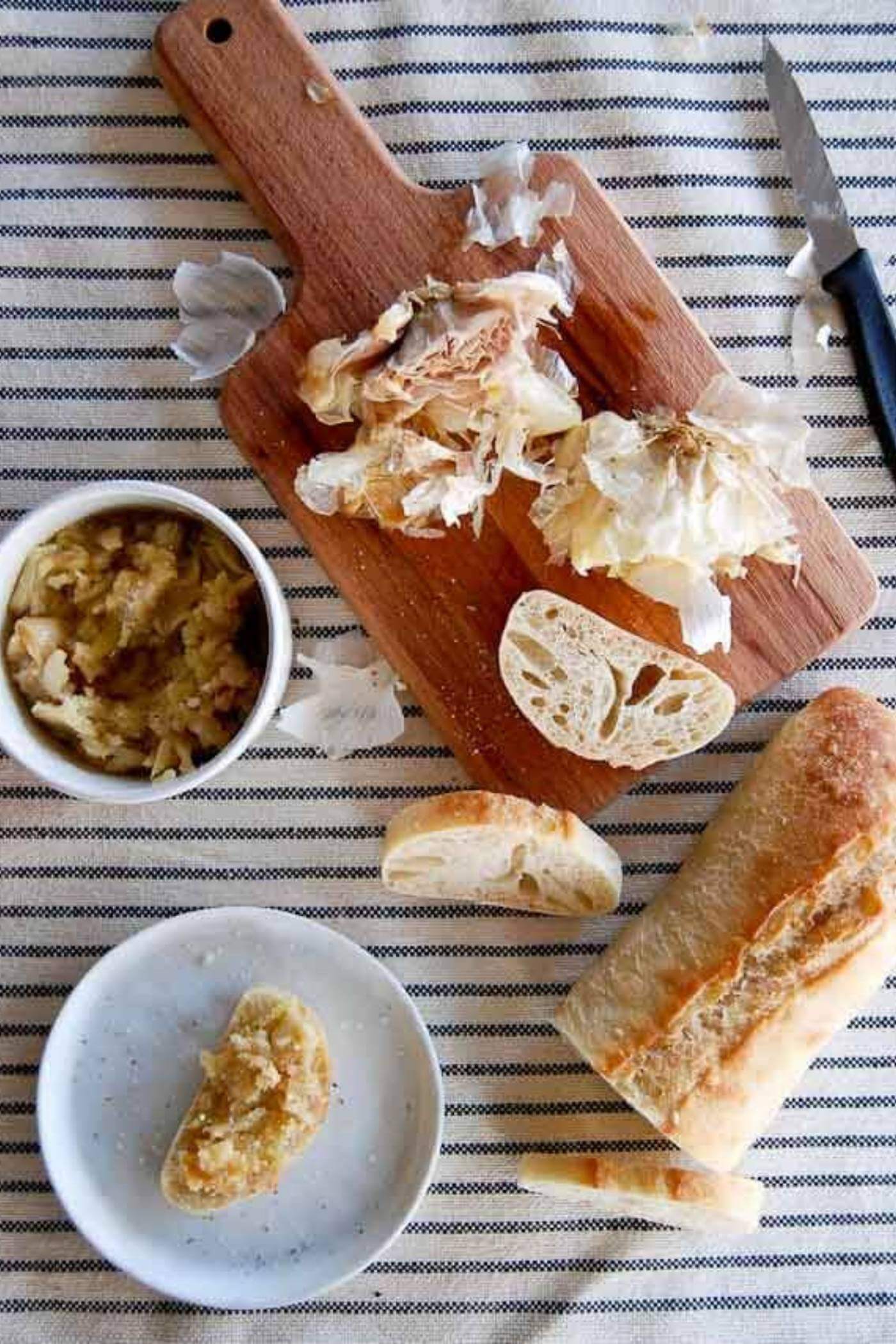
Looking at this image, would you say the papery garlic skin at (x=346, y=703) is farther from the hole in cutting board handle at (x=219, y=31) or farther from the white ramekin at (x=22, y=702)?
the hole in cutting board handle at (x=219, y=31)

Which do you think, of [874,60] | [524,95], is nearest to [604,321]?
[524,95]

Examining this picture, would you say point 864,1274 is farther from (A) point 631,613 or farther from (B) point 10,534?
(B) point 10,534

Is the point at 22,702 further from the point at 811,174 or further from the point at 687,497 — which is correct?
the point at 811,174

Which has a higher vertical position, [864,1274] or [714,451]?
[714,451]

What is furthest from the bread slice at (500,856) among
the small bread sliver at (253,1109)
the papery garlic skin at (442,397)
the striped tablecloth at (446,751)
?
the papery garlic skin at (442,397)

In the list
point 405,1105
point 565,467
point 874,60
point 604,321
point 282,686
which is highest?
point 874,60

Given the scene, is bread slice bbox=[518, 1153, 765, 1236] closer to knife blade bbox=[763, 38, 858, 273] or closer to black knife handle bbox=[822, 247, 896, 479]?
black knife handle bbox=[822, 247, 896, 479]
